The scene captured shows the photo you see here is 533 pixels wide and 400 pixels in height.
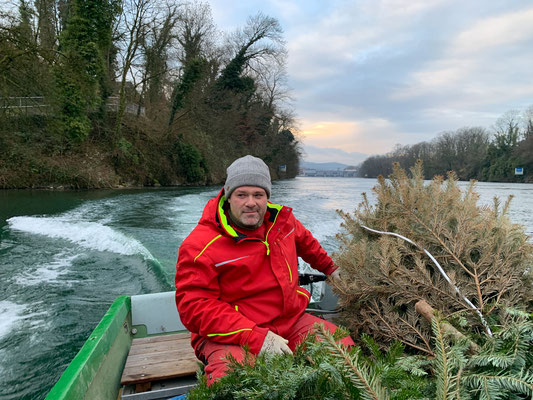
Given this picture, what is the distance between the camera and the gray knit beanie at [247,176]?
2.52m

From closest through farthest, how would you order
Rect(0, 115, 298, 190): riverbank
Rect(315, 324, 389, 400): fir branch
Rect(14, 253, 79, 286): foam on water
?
Rect(315, 324, 389, 400): fir branch, Rect(14, 253, 79, 286): foam on water, Rect(0, 115, 298, 190): riverbank

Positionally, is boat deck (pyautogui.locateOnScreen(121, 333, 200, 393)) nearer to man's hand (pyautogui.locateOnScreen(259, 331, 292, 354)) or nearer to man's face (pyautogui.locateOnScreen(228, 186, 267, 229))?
man's hand (pyautogui.locateOnScreen(259, 331, 292, 354))

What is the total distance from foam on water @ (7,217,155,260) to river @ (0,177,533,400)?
0.9 inches

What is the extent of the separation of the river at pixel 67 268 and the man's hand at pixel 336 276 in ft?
4.37

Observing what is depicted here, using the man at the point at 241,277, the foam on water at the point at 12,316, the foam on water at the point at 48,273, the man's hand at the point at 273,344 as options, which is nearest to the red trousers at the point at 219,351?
the man at the point at 241,277

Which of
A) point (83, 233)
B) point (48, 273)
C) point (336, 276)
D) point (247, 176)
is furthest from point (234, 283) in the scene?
point (83, 233)

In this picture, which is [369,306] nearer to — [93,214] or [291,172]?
[93,214]

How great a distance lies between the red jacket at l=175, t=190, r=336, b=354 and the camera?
218 centimetres

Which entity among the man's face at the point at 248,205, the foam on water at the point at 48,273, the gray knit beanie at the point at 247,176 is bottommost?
the foam on water at the point at 48,273

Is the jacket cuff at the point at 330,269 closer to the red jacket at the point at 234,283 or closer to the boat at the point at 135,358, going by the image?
the boat at the point at 135,358

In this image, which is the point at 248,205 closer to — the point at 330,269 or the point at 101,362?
the point at 330,269

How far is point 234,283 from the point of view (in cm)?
235

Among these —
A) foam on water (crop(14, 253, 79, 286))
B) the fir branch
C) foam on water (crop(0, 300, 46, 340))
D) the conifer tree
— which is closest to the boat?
the conifer tree

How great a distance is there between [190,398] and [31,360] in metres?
3.33
